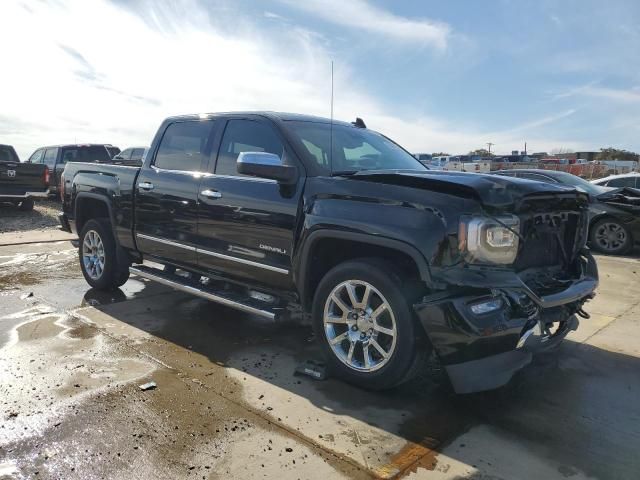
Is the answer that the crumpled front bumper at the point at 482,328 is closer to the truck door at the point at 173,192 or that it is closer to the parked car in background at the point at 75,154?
the truck door at the point at 173,192

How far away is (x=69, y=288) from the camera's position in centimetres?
654

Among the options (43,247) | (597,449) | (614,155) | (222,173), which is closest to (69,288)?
(222,173)

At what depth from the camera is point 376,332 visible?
11.8ft

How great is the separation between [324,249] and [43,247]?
7794 mm

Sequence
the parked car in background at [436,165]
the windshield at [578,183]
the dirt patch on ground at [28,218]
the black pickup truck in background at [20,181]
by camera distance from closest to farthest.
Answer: the parked car in background at [436,165] < the windshield at [578,183] < the dirt patch on ground at [28,218] < the black pickup truck in background at [20,181]

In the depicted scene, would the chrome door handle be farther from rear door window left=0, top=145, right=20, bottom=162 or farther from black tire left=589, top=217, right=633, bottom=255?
rear door window left=0, top=145, right=20, bottom=162

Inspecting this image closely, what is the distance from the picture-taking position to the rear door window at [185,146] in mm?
4953

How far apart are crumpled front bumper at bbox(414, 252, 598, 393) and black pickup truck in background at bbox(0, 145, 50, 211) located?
14004 mm

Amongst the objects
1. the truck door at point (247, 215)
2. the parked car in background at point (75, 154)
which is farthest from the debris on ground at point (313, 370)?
the parked car in background at point (75, 154)

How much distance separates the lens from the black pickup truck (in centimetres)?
319

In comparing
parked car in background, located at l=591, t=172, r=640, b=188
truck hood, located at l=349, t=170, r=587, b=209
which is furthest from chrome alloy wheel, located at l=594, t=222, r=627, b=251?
truck hood, located at l=349, t=170, r=587, b=209

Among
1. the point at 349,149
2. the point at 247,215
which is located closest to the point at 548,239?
the point at 349,149

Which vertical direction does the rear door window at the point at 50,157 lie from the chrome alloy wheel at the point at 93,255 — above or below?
above

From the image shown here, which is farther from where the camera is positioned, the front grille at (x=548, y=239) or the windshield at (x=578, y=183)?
the windshield at (x=578, y=183)
